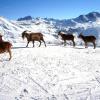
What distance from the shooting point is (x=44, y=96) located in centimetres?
1295

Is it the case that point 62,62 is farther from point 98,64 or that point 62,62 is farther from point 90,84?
point 90,84

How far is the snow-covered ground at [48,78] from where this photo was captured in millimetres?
13148

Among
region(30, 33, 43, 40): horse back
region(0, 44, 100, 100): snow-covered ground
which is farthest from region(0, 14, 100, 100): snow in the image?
region(30, 33, 43, 40): horse back

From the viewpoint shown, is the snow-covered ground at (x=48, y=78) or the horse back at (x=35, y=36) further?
the horse back at (x=35, y=36)

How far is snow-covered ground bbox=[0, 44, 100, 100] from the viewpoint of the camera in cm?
1315

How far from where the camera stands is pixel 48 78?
613 inches

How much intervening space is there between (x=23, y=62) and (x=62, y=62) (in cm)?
317

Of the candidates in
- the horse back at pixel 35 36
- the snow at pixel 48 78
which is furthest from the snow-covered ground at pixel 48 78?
the horse back at pixel 35 36

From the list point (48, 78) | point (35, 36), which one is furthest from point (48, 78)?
point (35, 36)

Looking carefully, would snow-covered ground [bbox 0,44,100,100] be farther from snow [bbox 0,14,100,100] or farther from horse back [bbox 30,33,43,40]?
horse back [bbox 30,33,43,40]

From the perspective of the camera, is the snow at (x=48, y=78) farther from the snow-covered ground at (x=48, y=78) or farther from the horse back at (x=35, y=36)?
the horse back at (x=35, y=36)

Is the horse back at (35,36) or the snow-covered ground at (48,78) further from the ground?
the horse back at (35,36)

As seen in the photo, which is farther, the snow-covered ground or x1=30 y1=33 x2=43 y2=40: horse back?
x1=30 y1=33 x2=43 y2=40: horse back

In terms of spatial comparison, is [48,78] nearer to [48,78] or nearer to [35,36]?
[48,78]
